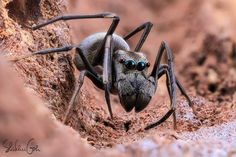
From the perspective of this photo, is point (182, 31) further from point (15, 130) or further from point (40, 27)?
point (15, 130)

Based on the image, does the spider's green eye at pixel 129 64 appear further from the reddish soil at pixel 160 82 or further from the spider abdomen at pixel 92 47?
the reddish soil at pixel 160 82

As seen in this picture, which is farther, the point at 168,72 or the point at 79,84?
the point at 168,72

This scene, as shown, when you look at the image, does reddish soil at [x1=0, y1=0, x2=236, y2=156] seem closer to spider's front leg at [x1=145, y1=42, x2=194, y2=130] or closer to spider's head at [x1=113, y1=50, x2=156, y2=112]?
spider's front leg at [x1=145, y1=42, x2=194, y2=130]

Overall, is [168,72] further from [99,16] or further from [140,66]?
[99,16]
